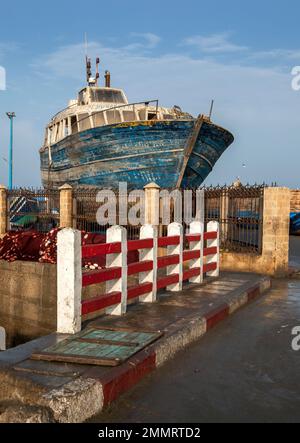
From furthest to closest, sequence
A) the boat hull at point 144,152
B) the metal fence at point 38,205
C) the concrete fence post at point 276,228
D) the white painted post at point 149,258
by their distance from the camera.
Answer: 1. the boat hull at point 144,152
2. the metal fence at point 38,205
3. the concrete fence post at point 276,228
4. the white painted post at point 149,258

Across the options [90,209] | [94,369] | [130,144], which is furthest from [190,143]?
[94,369]

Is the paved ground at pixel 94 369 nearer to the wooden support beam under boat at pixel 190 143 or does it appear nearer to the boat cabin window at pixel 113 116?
the wooden support beam under boat at pixel 190 143

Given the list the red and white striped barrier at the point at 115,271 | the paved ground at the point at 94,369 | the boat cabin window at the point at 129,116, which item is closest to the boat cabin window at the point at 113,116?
the boat cabin window at the point at 129,116

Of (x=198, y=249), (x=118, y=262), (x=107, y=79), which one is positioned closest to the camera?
(x=118, y=262)

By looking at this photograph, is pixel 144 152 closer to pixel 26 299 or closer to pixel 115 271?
pixel 26 299

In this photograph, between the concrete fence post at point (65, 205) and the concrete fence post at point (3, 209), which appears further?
the concrete fence post at point (3, 209)

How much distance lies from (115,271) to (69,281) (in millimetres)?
1054

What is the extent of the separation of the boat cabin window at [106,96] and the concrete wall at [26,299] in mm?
17198

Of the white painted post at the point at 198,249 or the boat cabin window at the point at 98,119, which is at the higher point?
the boat cabin window at the point at 98,119

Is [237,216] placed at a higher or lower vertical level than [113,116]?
lower

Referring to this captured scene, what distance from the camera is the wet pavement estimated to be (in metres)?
3.81

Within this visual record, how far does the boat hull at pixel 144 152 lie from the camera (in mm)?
21766

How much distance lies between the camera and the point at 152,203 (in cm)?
1577

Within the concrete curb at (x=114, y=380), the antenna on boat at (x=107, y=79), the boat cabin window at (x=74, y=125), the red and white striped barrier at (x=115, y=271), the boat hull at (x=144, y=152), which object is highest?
the antenna on boat at (x=107, y=79)
